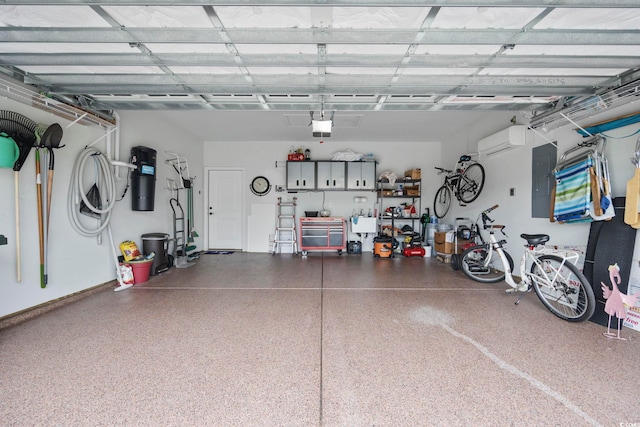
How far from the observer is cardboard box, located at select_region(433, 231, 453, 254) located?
508 cm

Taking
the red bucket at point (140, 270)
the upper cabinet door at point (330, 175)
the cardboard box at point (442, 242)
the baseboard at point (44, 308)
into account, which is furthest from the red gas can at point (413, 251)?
the baseboard at point (44, 308)

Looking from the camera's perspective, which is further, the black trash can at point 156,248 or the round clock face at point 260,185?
the round clock face at point 260,185

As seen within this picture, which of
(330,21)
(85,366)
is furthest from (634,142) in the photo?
(85,366)

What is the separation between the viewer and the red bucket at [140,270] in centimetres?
360

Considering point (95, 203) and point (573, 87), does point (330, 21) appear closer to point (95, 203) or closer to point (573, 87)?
point (573, 87)

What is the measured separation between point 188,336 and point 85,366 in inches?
25.5

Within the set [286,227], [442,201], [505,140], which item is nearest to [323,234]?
[286,227]

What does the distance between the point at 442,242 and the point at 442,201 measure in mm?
1169

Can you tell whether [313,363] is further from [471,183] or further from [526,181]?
[471,183]

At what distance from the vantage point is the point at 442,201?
19.4ft

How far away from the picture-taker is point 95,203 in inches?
127

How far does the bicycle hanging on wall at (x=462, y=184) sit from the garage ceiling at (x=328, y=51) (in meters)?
1.97

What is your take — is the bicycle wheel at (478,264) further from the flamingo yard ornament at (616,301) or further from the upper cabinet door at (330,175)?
the upper cabinet door at (330,175)

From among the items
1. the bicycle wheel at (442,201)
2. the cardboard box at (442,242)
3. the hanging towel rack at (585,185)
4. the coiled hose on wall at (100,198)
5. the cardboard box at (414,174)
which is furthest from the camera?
the cardboard box at (414,174)
